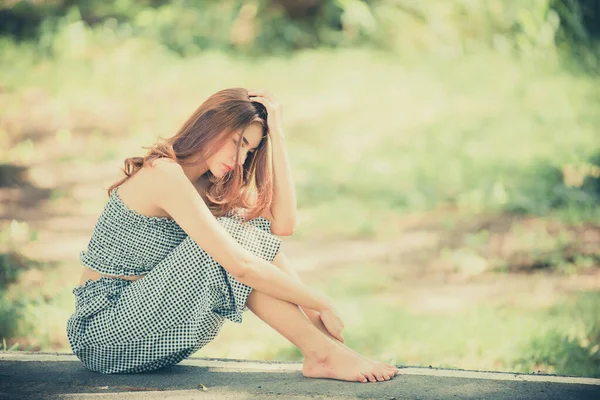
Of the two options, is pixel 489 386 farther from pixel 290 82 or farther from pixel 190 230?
pixel 290 82

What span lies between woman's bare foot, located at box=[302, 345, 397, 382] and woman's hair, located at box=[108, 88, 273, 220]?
24.2 inches

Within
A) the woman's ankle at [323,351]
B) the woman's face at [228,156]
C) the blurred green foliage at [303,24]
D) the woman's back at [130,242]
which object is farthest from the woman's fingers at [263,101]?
the blurred green foliage at [303,24]

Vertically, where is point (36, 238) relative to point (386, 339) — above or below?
above

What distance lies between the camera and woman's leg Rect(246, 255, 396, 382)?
290 cm

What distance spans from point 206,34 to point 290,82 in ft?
7.15

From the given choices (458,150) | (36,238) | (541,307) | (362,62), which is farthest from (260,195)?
(362,62)

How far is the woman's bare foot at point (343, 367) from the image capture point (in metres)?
2.93

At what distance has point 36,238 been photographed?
5656 millimetres

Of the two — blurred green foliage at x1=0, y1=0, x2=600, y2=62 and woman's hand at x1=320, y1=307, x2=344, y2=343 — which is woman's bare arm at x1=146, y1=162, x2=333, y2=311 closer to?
woman's hand at x1=320, y1=307, x2=344, y2=343

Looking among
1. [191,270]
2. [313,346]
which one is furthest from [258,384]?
[191,270]

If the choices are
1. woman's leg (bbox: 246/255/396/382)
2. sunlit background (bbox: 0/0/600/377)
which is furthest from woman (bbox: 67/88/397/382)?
sunlit background (bbox: 0/0/600/377)

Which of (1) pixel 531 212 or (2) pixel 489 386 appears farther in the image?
(1) pixel 531 212

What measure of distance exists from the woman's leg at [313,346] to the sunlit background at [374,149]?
3.20 ft

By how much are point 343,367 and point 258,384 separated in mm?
319
